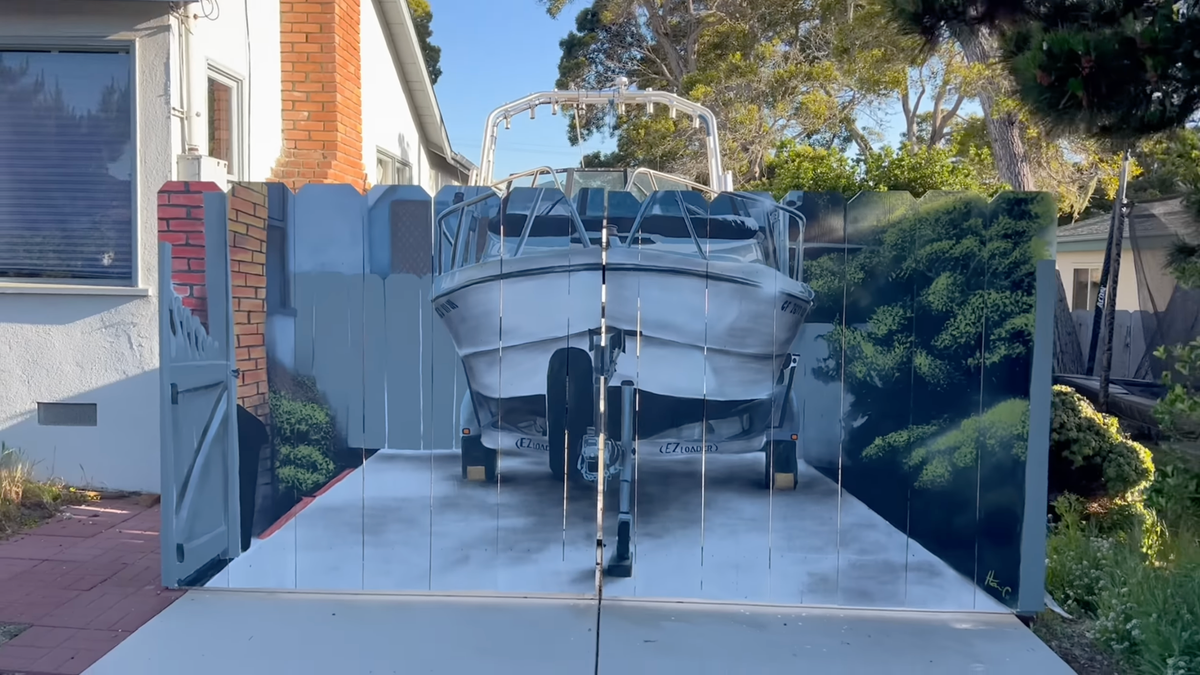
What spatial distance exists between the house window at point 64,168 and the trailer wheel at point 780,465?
4.99 meters

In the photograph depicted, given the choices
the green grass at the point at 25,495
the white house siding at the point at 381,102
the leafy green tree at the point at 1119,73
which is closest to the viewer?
the leafy green tree at the point at 1119,73

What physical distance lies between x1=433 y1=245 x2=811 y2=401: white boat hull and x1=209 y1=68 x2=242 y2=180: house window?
3.90 meters

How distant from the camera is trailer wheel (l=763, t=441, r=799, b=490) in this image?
4750mm

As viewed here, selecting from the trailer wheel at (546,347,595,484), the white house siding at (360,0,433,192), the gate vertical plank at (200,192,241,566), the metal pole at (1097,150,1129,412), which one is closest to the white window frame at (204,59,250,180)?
the white house siding at (360,0,433,192)

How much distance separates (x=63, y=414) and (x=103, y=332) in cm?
73

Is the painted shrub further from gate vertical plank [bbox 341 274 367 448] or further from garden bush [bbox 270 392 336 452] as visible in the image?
garden bush [bbox 270 392 336 452]

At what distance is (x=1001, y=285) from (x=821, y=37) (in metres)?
15.5

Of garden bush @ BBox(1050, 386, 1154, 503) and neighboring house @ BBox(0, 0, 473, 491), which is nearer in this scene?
garden bush @ BBox(1050, 386, 1154, 503)

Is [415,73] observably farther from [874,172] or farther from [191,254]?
[191,254]

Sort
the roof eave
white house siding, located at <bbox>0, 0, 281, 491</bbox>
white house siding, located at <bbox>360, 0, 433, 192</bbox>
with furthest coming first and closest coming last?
1. the roof eave
2. white house siding, located at <bbox>360, 0, 433, 192</bbox>
3. white house siding, located at <bbox>0, 0, 281, 491</bbox>

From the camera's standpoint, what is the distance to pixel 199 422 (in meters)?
4.82

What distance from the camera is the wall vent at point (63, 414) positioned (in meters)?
6.97

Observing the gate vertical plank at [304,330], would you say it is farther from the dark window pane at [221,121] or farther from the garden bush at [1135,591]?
the garden bush at [1135,591]
